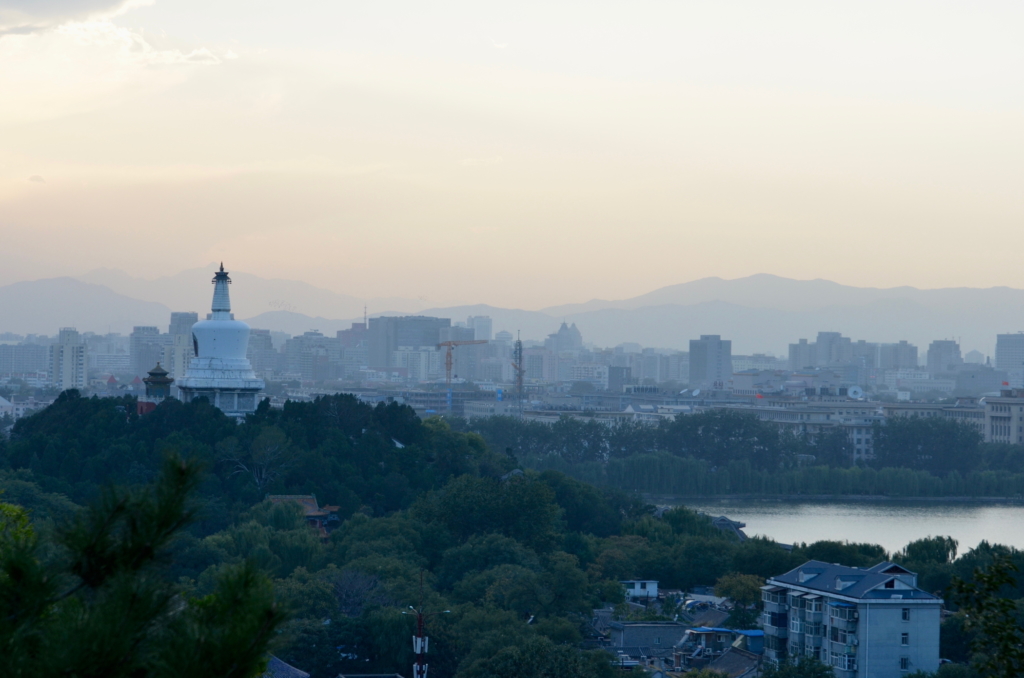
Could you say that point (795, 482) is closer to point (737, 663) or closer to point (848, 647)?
point (737, 663)

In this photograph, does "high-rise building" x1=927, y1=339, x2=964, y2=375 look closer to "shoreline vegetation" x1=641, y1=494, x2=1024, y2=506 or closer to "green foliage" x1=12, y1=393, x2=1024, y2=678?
"shoreline vegetation" x1=641, y1=494, x2=1024, y2=506

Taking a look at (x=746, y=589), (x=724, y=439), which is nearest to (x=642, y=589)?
(x=746, y=589)

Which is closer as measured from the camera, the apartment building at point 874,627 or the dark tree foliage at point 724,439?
the apartment building at point 874,627

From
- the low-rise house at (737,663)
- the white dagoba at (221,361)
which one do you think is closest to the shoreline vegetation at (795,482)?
the white dagoba at (221,361)

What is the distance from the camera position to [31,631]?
11.5 feet

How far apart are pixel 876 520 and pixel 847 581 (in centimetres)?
1960

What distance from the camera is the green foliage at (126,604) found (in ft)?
11.0

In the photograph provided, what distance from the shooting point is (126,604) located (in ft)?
11.5

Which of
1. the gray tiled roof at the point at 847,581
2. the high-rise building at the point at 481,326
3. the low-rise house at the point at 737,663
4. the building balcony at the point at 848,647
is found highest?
the high-rise building at the point at 481,326

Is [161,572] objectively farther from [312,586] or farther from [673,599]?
[673,599]

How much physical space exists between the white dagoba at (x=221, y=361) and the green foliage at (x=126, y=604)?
Answer: 2254 centimetres

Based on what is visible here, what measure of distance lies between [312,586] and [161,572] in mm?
12232

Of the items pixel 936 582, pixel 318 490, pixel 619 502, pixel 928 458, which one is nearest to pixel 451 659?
pixel 936 582

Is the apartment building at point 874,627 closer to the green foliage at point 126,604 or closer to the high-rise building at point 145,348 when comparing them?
the green foliage at point 126,604
